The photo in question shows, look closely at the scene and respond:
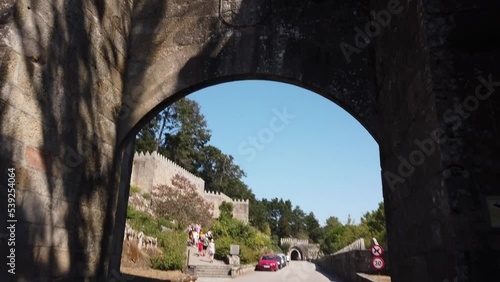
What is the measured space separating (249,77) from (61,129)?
214cm

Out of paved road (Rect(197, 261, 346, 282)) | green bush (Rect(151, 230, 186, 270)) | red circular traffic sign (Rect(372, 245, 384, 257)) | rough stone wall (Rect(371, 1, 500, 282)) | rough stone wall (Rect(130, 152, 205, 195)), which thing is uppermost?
rough stone wall (Rect(130, 152, 205, 195))

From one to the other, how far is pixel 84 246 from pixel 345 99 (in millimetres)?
3251

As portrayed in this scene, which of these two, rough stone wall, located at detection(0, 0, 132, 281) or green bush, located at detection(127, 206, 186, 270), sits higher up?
rough stone wall, located at detection(0, 0, 132, 281)

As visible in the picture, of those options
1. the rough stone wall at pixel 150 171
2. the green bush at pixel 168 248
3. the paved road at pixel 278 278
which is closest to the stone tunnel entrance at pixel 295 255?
the rough stone wall at pixel 150 171

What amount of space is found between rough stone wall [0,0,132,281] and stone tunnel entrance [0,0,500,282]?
0.01m

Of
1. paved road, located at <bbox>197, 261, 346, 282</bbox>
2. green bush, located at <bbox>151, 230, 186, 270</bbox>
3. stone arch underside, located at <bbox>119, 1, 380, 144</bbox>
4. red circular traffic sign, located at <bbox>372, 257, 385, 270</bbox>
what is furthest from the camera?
paved road, located at <bbox>197, 261, 346, 282</bbox>

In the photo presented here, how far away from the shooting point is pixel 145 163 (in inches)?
1228

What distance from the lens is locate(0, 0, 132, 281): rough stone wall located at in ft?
9.74

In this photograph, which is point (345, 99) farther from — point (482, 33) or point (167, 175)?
point (167, 175)

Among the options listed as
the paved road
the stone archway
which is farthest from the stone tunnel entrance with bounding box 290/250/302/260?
the paved road

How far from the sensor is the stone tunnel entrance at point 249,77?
2217mm

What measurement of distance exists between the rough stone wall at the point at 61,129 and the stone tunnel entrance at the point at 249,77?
0.05ft

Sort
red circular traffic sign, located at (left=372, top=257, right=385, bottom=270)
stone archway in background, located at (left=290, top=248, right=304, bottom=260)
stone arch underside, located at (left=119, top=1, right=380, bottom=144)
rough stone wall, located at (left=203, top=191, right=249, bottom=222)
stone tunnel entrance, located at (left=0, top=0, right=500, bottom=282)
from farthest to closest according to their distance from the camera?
stone archway in background, located at (left=290, top=248, right=304, bottom=260) < rough stone wall, located at (left=203, top=191, right=249, bottom=222) < red circular traffic sign, located at (left=372, top=257, right=385, bottom=270) < stone arch underside, located at (left=119, top=1, right=380, bottom=144) < stone tunnel entrance, located at (left=0, top=0, right=500, bottom=282)

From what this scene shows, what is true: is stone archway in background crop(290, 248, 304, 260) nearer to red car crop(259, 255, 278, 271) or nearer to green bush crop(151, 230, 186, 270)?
red car crop(259, 255, 278, 271)
